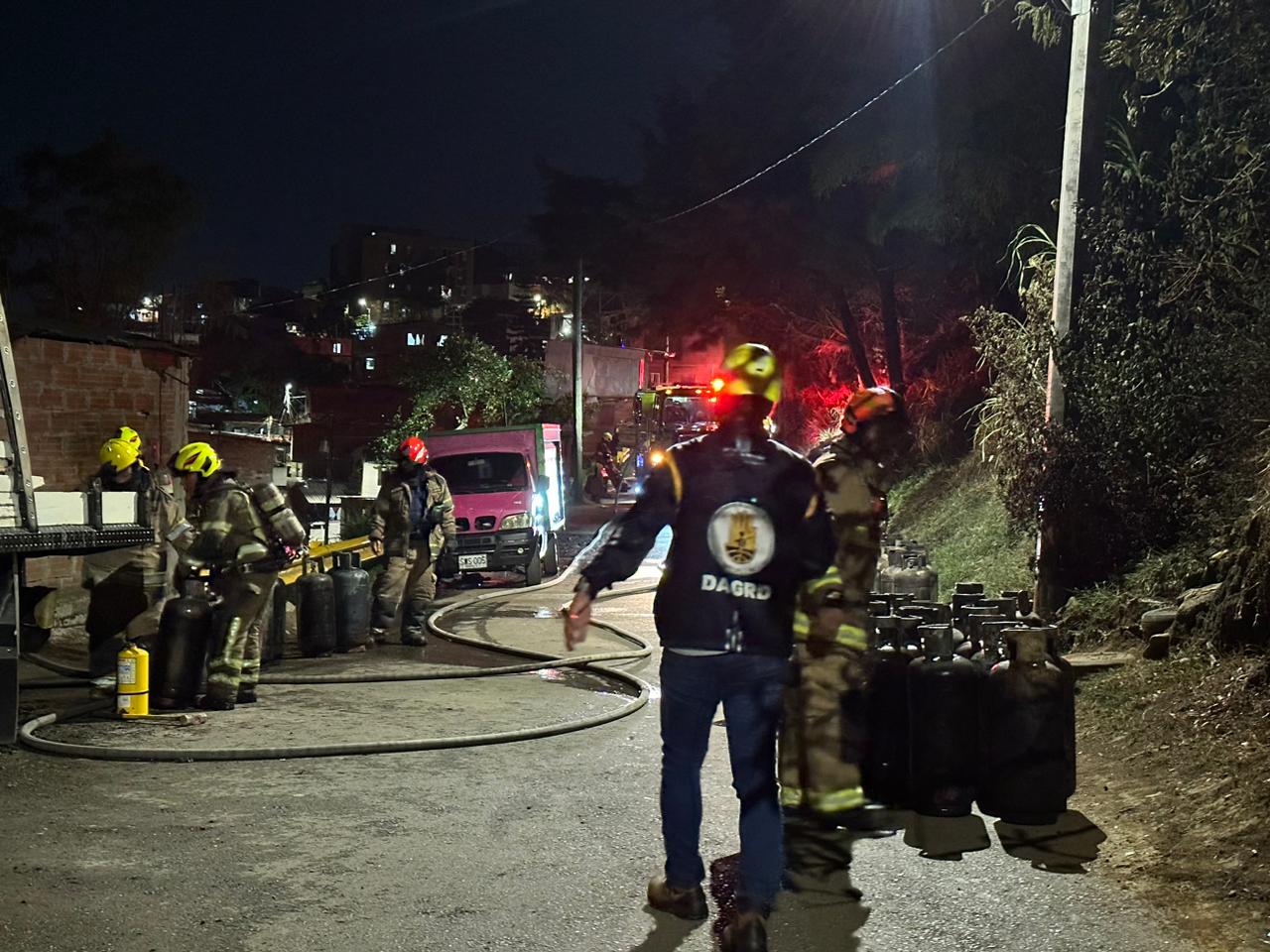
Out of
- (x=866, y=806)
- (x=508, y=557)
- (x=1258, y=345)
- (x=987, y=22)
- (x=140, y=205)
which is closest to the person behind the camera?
(x=866, y=806)

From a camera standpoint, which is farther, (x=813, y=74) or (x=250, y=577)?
(x=813, y=74)

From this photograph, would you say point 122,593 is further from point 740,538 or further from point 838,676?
point 740,538

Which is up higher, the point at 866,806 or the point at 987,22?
the point at 987,22

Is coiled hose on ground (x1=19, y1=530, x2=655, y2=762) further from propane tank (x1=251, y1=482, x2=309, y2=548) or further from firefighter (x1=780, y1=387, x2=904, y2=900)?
propane tank (x1=251, y1=482, x2=309, y2=548)

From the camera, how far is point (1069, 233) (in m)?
11.3

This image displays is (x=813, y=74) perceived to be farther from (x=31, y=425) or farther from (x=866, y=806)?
(x=866, y=806)

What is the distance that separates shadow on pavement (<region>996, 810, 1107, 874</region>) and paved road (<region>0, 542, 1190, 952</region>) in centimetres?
6

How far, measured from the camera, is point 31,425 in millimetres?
15461

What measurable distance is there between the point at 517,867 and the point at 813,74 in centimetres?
2209

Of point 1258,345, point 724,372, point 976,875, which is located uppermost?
point 1258,345

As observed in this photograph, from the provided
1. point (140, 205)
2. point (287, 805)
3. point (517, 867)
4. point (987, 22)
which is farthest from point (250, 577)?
point (140, 205)

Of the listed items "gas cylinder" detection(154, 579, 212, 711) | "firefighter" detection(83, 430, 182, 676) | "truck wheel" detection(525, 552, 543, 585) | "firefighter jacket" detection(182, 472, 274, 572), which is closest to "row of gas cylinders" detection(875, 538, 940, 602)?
"firefighter jacket" detection(182, 472, 274, 572)

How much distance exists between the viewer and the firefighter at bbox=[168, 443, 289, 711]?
886 cm

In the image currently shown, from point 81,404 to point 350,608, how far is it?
21.1 feet
